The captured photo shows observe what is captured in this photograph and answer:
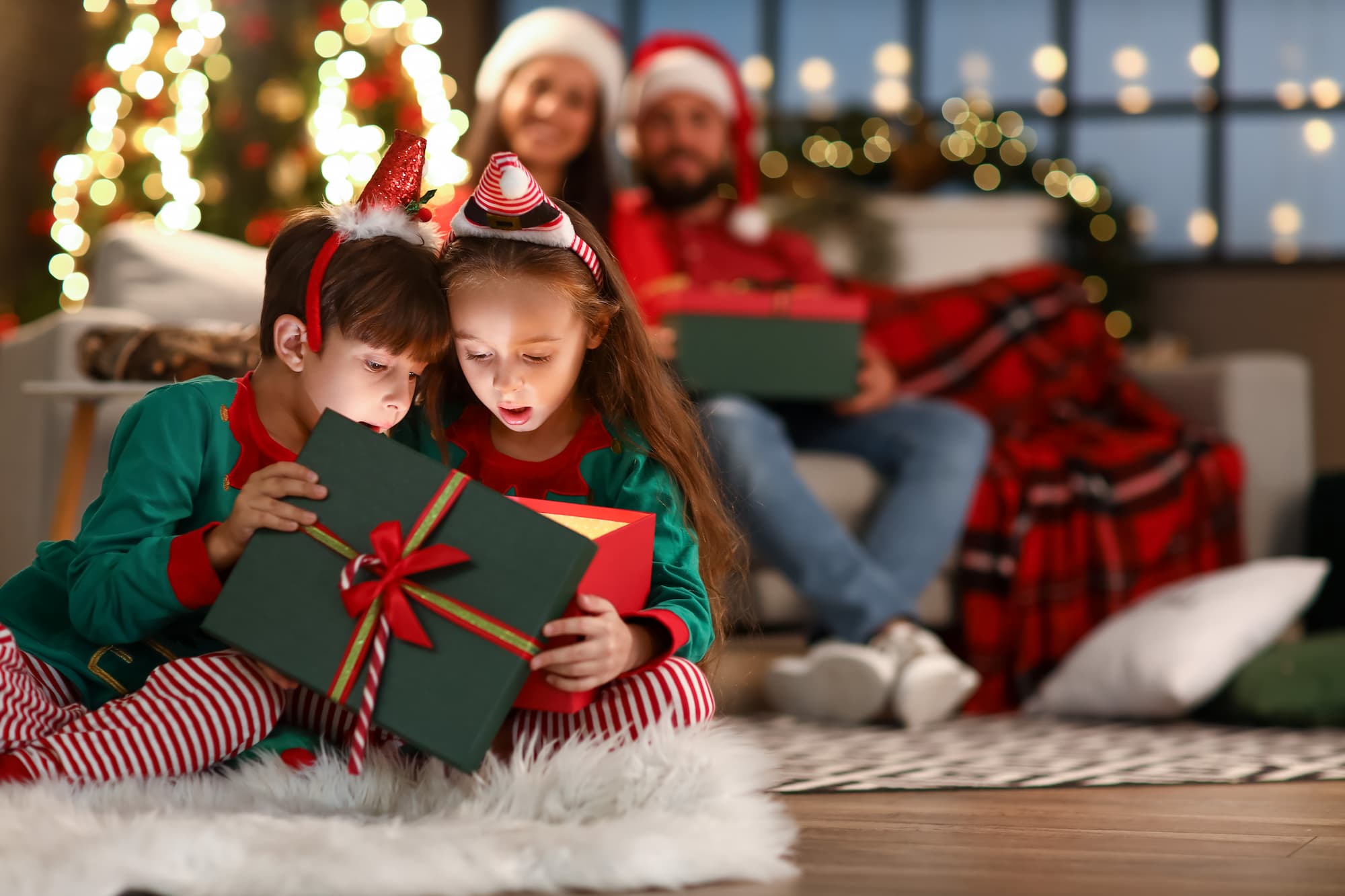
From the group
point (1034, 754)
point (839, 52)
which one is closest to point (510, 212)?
point (1034, 754)

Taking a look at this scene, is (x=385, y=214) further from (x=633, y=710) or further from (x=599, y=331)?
(x=633, y=710)

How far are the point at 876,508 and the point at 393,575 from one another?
144 centimetres

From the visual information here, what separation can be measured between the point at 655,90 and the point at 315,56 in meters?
1.86

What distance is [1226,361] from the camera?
2.57 metres

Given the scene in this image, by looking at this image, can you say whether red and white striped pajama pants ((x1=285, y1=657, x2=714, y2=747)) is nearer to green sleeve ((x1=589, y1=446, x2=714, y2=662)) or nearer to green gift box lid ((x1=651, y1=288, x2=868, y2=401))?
green sleeve ((x1=589, y1=446, x2=714, y2=662))

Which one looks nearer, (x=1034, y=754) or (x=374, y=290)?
(x=374, y=290)

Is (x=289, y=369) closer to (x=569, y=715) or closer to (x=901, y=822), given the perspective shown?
(x=569, y=715)

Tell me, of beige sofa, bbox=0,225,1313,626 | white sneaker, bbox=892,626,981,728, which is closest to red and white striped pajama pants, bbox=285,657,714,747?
white sneaker, bbox=892,626,981,728

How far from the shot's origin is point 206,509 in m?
1.12

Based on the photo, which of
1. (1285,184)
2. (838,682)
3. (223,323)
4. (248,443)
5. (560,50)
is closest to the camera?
(248,443)

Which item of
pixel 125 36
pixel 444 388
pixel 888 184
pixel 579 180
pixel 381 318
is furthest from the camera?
pixel 888 184

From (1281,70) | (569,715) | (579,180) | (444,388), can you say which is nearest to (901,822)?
(569,715)

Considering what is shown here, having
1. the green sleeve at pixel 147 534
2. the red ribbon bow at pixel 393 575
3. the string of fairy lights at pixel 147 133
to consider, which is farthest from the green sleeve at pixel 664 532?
the string of fairy lights at pixel 147 133

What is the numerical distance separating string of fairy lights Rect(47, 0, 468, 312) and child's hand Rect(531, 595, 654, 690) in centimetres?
285
